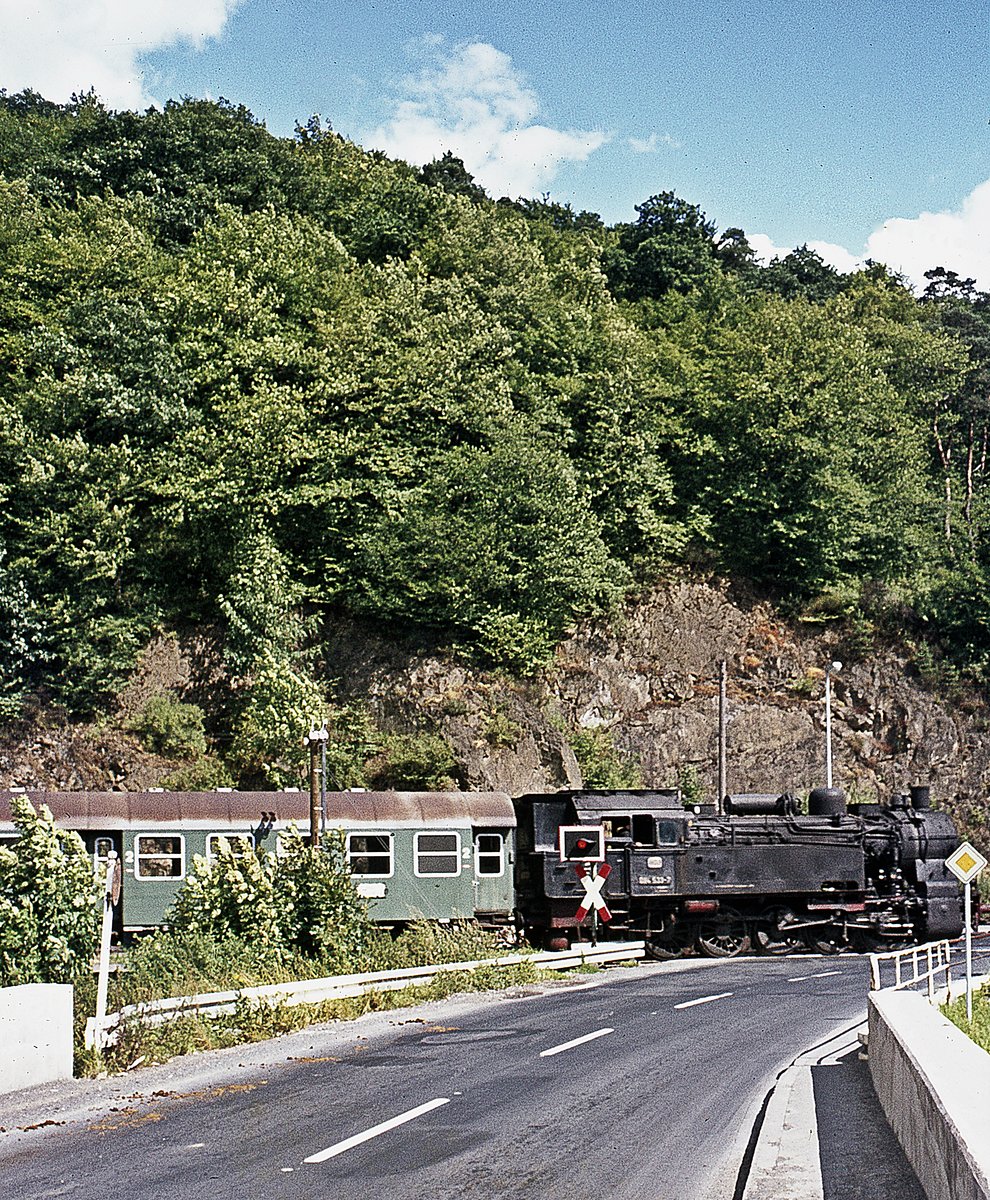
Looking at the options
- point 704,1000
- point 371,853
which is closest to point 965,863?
point 704,1000

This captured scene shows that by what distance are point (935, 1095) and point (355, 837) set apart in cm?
2430

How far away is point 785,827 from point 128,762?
2113 centimetres

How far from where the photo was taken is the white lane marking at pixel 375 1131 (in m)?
10.7

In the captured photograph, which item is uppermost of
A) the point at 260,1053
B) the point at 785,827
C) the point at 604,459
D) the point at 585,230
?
the point at 585,230

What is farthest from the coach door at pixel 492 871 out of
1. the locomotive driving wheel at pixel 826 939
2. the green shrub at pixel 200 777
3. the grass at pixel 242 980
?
the green shrub at pixel 200 777

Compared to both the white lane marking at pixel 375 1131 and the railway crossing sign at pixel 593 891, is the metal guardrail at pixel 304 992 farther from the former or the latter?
the white lane marking at pixel 375 1131

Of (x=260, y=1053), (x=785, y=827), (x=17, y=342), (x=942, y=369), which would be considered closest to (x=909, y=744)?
(x=785, y=827)

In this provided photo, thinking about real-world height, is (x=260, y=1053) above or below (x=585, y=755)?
below

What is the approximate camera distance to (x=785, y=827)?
3406 cm

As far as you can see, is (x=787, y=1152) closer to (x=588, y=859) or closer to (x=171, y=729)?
(x=588, y=859)

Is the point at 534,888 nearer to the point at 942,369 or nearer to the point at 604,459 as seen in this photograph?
the point at 604,459

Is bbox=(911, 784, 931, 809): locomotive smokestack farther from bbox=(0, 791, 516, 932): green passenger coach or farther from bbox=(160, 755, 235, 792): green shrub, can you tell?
bbox=(160, 755, 235, 792): green shrub

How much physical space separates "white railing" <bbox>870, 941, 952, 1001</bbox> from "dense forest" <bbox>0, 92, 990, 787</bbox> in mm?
18894

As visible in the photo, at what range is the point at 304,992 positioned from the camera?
2041cm
